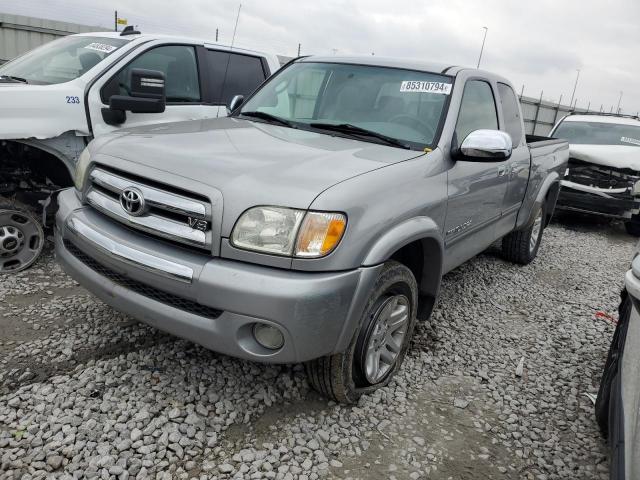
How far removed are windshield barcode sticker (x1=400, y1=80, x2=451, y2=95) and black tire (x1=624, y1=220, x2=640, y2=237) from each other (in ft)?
20.9

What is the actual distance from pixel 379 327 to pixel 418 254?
1.85ft

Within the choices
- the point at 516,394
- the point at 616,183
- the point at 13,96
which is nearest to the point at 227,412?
the point at 516,394

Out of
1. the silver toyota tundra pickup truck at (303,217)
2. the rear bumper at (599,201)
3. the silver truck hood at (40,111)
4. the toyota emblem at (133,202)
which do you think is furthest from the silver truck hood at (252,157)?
the rear bumper at (599,201)

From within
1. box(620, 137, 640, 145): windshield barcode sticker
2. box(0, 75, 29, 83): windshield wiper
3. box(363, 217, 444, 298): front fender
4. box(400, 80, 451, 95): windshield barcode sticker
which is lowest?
box(363, 217, 444, 298): front fender

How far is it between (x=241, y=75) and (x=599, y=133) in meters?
6.37

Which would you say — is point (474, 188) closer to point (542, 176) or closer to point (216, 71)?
point (542, 176)

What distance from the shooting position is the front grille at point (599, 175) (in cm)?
746

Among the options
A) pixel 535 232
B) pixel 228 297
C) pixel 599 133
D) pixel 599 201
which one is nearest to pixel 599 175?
pixel 599 201

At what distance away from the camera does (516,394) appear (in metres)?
3.04

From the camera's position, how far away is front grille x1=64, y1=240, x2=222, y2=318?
2221mm

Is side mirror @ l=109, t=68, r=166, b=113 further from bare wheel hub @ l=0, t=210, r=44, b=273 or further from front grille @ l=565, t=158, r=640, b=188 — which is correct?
front grille @ l=565, t=158, r=640, b=188

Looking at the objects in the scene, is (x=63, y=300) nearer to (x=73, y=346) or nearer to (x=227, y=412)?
(x=73, y=346)

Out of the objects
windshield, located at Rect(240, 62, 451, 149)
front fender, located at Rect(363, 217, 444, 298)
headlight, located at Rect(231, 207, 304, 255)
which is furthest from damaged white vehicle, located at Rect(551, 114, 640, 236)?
headlight, located at Rect(231, 207, 304, 255)

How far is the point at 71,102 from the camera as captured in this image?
12.9 feet
